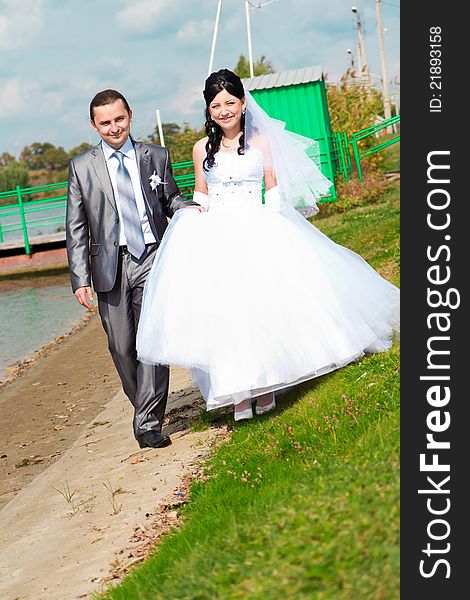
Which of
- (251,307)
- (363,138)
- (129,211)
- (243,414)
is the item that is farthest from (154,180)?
(363,138)

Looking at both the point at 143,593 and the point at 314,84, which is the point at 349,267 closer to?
the point at 143,593

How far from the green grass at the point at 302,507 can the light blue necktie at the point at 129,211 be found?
4.80 ft

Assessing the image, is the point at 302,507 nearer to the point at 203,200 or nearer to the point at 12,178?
the point at 203,200

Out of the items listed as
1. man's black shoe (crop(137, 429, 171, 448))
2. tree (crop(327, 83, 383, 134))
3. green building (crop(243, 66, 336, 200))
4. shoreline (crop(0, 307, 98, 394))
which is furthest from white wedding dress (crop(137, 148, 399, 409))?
tree (crop(327, 83, 383, 134))

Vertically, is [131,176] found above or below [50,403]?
above

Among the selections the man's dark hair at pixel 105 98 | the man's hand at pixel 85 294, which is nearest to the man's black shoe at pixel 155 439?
the man's hand at pixel 85 294

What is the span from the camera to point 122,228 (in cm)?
664

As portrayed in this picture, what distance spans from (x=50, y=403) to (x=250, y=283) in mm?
5662

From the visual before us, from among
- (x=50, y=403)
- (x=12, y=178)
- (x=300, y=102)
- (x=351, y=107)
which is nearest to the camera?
(x=50, y=403)

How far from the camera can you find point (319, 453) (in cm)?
513

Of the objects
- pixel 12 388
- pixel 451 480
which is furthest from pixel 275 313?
pixel 12 388

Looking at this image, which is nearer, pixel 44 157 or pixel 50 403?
pixel 50 403

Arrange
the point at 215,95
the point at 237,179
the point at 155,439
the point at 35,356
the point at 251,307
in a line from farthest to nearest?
the point at 35,356 < the point at 155,439 < the point at 237,179 < the point at 215,95 < the point at 251,307

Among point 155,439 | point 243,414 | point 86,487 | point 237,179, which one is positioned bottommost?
point 86,487
